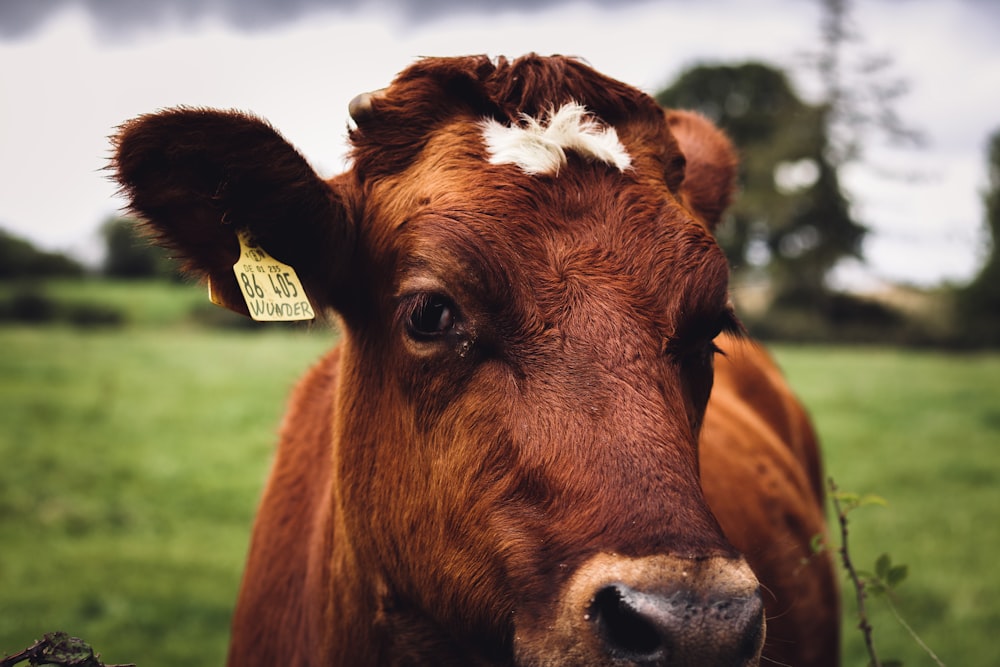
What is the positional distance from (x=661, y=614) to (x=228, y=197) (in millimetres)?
1596

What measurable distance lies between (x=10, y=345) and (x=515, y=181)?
69.6 ft

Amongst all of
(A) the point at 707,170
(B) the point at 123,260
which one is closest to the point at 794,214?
(B) the point at 123,260

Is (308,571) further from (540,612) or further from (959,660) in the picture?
(959,660)

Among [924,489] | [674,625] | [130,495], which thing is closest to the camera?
[674,625]

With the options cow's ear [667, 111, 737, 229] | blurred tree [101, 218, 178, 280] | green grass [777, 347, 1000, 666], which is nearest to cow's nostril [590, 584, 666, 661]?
cow's ear [667, 111, 737, 229]

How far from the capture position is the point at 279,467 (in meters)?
3.59

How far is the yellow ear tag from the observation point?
8.20 feet

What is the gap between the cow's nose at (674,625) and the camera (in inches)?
68.1

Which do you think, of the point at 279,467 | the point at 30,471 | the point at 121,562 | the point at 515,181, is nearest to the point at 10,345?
the point at 30,471

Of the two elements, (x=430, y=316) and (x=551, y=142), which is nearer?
(x=430, y=316)

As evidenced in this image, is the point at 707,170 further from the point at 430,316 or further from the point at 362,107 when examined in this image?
the point at 430,316

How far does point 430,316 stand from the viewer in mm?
2289

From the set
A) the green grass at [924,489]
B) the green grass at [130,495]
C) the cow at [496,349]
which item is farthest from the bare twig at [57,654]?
the green grass at [924,489]

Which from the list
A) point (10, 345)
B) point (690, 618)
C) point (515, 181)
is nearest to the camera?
point (690, 618)
